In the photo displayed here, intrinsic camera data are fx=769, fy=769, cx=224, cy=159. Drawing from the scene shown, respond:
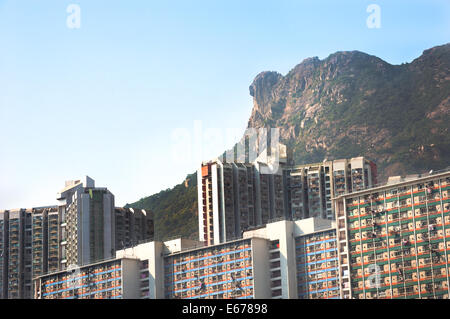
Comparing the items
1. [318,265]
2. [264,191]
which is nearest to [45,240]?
[264,191]

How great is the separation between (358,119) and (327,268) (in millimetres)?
57273

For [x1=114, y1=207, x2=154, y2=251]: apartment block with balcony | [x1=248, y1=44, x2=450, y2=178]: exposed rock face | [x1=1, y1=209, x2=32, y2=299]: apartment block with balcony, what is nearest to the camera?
[x1=114, y1=207, x2=154, y2=251]: apartment block with balcony

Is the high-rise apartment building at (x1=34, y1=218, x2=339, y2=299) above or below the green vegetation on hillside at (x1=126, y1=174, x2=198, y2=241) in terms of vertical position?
below

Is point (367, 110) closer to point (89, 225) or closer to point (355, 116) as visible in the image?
point (355, 116)

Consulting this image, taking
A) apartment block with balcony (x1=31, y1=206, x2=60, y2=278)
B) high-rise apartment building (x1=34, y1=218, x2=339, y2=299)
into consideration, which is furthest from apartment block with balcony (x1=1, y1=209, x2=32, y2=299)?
high-rise apartment building (x1=34, y1=218, x2=339, y2=299)

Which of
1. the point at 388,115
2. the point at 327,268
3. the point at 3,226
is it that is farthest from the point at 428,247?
the point at 388,115

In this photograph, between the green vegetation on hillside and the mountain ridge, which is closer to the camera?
the green vegetation on hillside

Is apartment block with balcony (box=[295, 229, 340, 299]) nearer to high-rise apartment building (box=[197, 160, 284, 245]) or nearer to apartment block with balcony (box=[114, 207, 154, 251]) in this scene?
high-rise apartment building (box=[197, 160, 284, 245])

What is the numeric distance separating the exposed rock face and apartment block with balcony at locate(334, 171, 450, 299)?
42557 mm

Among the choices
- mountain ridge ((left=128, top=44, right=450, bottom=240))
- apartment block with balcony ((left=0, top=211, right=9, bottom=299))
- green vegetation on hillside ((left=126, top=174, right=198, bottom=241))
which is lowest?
apartment block with balcony ((left=0, top=211, right=9, bottom=299))

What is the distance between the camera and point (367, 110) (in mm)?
113000

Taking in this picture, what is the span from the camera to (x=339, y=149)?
108m

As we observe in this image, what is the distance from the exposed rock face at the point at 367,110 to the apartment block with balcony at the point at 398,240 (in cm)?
4256

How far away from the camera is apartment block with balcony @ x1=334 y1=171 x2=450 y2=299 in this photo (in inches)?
1984
